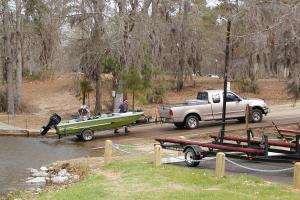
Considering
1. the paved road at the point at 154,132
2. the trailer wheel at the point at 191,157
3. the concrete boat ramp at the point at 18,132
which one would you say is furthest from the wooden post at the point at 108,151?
the concrete boat ramp at the point at 18,132

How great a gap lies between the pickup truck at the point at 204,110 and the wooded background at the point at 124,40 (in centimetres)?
172

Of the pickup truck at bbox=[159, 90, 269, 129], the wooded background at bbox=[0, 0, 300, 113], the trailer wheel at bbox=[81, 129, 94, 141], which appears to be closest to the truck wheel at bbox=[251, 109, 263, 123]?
the pickup truck at bbox=[159, 90, 269, 129]

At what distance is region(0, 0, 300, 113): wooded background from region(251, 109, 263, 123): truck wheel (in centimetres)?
249

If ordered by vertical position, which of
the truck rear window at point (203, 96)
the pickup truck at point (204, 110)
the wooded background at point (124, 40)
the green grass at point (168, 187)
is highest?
the wooded background at point (124, 40)

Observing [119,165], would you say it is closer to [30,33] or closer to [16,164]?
[16,164]

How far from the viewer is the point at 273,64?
93.7 ft

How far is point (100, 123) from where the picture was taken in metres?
25.9

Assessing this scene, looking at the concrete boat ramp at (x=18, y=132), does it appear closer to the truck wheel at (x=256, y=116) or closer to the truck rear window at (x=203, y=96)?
the truck rear window at (x=203, y=96)

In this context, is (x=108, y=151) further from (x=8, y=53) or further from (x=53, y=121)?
(x=8, y=53)

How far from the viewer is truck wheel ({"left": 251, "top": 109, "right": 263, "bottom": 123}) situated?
93.2ft

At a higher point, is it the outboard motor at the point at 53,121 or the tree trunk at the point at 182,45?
the tree trunk at the point at 182,45

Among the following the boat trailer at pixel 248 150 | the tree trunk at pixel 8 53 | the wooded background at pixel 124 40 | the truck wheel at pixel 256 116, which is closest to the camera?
the boat trailer at pixel 248 150

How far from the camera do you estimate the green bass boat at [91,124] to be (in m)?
25.3

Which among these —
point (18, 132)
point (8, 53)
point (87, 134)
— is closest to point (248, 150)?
point (87, 134)
